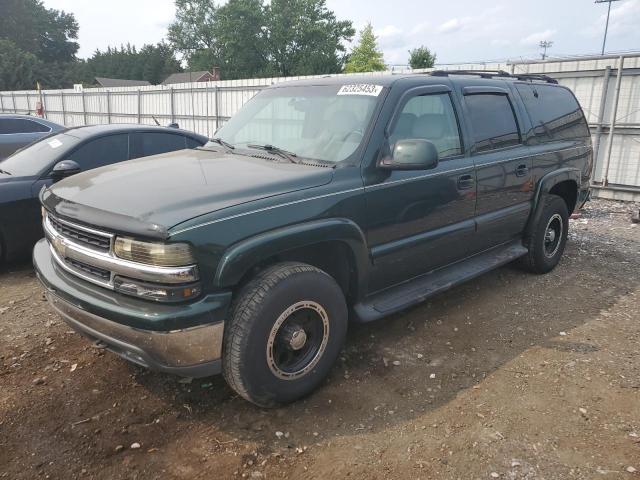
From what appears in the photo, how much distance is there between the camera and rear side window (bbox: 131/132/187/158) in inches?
243

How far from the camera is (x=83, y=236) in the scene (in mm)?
2850

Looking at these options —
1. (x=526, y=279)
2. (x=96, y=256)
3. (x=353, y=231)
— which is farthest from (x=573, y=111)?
(x=96, y=256)

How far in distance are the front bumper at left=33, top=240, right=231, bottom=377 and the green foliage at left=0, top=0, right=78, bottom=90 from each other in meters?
67.9

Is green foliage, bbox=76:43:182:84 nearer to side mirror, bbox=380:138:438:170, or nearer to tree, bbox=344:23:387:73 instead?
tree, bbox=344:23:387:73

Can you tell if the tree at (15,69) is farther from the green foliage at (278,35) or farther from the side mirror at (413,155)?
the side mirror at (413,155)

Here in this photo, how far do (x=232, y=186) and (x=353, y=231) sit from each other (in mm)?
802

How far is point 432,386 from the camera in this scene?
3324 mm

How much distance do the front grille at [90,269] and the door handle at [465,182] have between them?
2.61m

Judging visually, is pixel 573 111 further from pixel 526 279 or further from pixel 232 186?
pixel 232 186

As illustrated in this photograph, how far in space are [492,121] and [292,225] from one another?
8.03ft

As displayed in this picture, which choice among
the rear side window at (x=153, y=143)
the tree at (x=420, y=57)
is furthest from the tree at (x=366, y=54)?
the rear side window at (x=153, y=143)

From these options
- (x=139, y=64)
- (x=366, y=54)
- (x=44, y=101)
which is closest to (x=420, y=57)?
(x=366, y=54)

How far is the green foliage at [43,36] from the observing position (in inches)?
2584

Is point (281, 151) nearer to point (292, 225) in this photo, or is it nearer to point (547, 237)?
point (292, 225)
